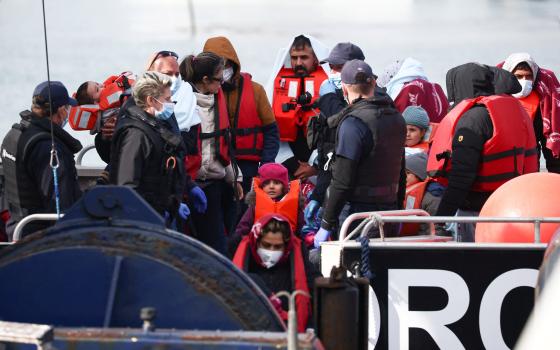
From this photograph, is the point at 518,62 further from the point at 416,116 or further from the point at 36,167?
the point at 36,167

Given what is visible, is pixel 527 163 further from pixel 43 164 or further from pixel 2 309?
pixel 2 309

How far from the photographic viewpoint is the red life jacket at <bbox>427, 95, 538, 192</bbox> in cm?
756

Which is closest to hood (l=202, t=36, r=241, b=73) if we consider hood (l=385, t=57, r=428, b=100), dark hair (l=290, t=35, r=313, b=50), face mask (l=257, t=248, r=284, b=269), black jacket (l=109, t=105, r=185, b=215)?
dark hair (l=290, t=35, r=313, b=50)

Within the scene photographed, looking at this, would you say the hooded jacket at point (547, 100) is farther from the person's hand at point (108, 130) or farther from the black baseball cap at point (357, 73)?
the person's hand at point (108, 130)

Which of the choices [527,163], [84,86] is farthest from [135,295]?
[84,86]

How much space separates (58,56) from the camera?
16094 mm

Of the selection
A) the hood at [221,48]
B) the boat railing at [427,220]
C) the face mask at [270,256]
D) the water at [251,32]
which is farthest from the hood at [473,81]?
the water at [251,32]

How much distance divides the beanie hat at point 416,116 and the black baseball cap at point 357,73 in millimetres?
1603

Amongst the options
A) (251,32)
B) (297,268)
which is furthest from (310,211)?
(251,32)

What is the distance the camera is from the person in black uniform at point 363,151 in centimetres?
697

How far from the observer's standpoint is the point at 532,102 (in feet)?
29.8

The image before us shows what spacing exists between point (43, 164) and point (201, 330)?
13.2 ft

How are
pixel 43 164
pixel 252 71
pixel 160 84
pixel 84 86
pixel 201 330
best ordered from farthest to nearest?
pixel 252 71 < pixel 84 86 < pixel 43 164 < pixel 160 84 < pixel 201 330

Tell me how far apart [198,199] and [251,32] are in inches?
403
